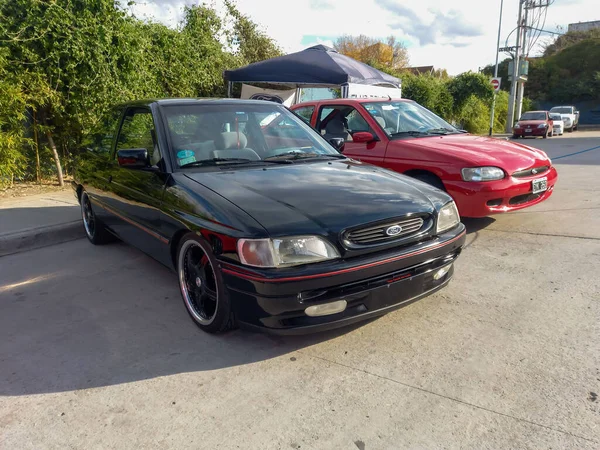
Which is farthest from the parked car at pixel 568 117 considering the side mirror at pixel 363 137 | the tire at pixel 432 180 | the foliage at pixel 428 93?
the tire at pixel 432 180

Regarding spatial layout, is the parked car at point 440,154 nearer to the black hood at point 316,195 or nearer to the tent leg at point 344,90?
the black hood at point 316,195

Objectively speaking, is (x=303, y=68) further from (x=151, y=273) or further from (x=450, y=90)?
(x=450, y=90)

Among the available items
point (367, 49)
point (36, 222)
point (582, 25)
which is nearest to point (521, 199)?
point (36, 222)

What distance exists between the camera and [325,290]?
2.66 m

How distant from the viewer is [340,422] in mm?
2309

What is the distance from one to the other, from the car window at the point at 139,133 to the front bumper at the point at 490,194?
3.05m

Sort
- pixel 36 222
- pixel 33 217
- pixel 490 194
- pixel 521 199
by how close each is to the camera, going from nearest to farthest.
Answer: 1. pixel 490 194
2. pixel 521 199
3. pixel 36 222
4. pixel 33 217

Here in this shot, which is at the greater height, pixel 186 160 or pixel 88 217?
pixel 186 160

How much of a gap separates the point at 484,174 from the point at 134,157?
3438mm

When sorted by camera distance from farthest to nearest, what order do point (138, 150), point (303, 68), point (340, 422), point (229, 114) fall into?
point (303, 68) < point (229, 114) < point (138, 150) < point (340, 422)

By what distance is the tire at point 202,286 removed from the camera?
2939mm

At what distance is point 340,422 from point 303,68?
975 centimetres

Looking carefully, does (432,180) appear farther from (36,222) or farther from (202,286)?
(36,222)

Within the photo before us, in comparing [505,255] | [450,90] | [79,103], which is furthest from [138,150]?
[450,90]
